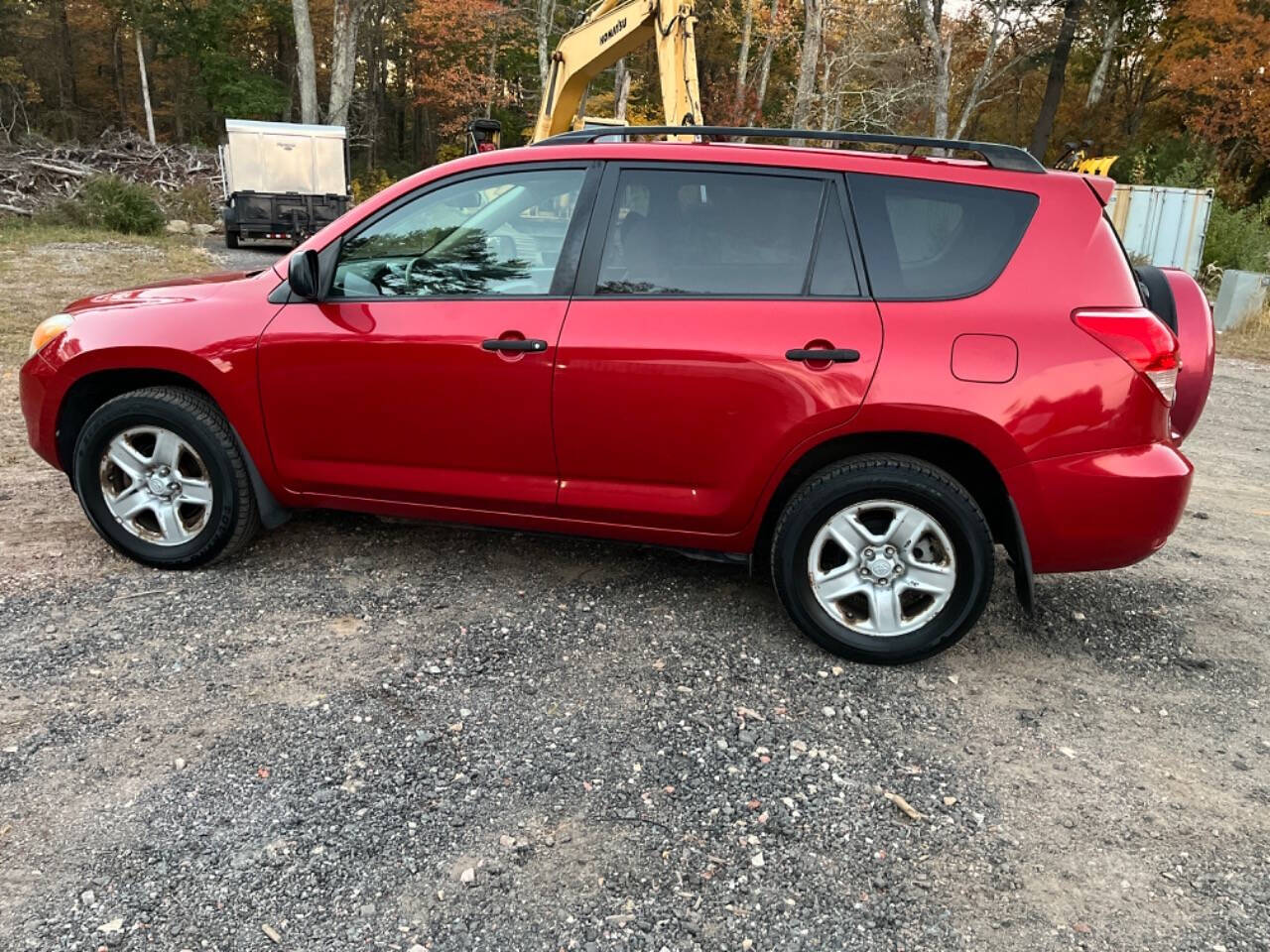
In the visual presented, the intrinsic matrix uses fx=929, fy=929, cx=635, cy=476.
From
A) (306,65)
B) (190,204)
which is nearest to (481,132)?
(190,204)

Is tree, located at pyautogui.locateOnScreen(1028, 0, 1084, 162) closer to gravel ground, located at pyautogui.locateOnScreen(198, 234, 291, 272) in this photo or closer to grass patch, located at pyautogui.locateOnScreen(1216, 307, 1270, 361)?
grass patch, located at pyautogui.locateOnScreen(1216, 307, 1270, 361)

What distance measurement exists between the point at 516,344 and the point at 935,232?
1.57 meters

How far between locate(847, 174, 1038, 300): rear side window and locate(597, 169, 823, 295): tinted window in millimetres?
225

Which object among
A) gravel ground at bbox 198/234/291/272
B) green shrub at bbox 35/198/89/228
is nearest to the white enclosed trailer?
gravel ground at bbox 198/234/291/272

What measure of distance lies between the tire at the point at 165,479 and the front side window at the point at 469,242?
81cm

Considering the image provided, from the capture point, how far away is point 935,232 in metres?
3.34

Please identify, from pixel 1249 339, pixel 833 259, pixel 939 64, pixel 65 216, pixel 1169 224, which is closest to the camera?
pixel 833 259

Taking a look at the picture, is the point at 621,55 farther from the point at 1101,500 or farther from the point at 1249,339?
the point at 1101,500

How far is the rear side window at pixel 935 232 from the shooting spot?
328 centimetres

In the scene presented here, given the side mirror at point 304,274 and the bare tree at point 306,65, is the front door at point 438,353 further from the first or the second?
the bare tree at point 306,65

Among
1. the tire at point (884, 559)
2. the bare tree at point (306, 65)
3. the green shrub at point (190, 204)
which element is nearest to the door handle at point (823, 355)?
the tire at point (884, 559)

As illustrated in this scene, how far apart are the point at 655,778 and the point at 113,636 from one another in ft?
6.86

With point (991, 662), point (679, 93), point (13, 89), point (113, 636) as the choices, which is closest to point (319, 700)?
point (113, 636)

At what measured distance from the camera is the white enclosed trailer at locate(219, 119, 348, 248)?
62.2 feet
